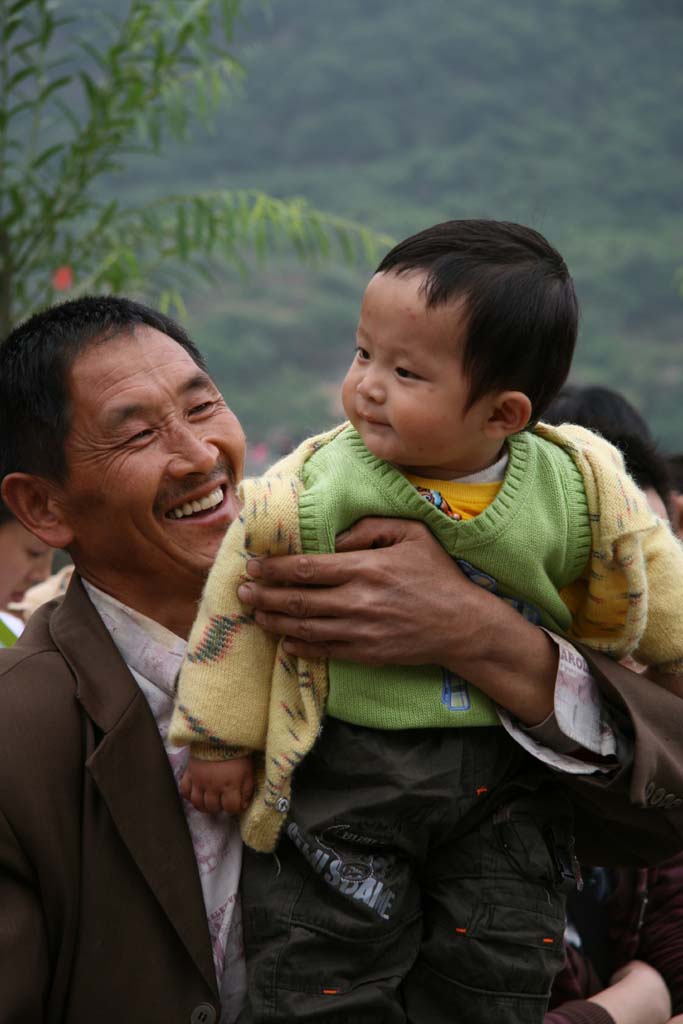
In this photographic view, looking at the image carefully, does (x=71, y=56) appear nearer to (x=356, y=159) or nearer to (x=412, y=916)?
(x=412, y=916)

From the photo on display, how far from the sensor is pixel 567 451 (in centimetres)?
231

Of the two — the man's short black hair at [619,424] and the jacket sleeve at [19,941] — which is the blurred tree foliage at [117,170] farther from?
the jacket sleeve at [19,941]

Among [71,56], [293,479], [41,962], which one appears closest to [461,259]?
[293,479]

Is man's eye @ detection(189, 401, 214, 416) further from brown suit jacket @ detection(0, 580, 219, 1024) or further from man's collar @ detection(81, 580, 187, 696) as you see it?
brown suit jacket @ detection(0, 580, 219, 1024)

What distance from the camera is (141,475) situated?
2.42 metres

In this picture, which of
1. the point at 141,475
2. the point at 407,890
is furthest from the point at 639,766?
the point at 141,475

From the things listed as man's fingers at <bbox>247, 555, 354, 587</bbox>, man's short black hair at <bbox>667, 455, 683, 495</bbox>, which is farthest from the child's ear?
man's short black hair at <bbox>667, 455, 683, 495</bbox>

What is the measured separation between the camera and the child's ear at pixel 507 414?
2070 mm

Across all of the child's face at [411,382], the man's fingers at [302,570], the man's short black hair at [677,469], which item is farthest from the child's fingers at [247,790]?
the man's short black hair at [677,469]

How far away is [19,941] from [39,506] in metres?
0.87

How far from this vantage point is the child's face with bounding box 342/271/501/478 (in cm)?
203

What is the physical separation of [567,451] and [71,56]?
4.83 m

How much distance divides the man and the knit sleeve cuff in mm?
413

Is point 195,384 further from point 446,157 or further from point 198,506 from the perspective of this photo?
point 446,157
